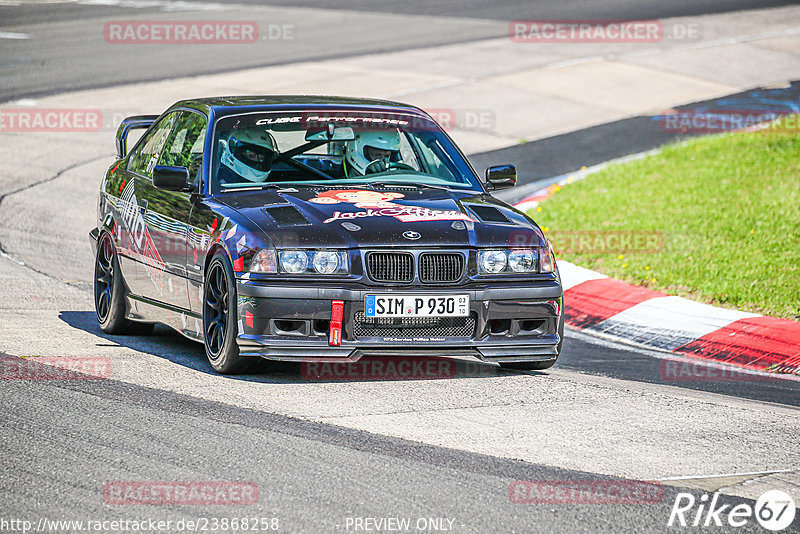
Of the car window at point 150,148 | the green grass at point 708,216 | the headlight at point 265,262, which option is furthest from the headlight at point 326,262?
the green grass at point 708,216

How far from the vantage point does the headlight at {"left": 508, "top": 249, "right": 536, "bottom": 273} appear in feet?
23.1

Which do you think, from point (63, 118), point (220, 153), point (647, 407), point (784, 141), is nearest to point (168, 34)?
point (63, 118)

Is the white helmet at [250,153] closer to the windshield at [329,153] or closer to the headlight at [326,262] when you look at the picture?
the windshield at [329,153]

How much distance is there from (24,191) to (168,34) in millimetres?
12721

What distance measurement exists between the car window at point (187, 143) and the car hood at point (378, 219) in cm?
64

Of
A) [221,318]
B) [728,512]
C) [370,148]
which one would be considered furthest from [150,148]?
[728,512]

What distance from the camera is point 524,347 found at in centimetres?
710

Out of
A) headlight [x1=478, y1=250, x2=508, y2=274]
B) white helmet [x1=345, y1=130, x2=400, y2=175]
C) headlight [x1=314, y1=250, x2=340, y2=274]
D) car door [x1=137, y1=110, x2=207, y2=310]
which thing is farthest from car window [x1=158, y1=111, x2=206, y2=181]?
headlight [x1=478, y1=250, x2=508, y2=274]

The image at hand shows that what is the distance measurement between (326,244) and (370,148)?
153cm

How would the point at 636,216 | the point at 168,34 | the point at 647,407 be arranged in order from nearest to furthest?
1. the point at 647,407
2. the point at 636,216
3. the point at 168,34

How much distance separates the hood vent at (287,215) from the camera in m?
6.87

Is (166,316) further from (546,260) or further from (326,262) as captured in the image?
(546,260)

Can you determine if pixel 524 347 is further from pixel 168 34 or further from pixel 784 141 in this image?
pixel 168 34

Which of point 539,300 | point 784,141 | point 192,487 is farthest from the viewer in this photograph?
point 784,141
